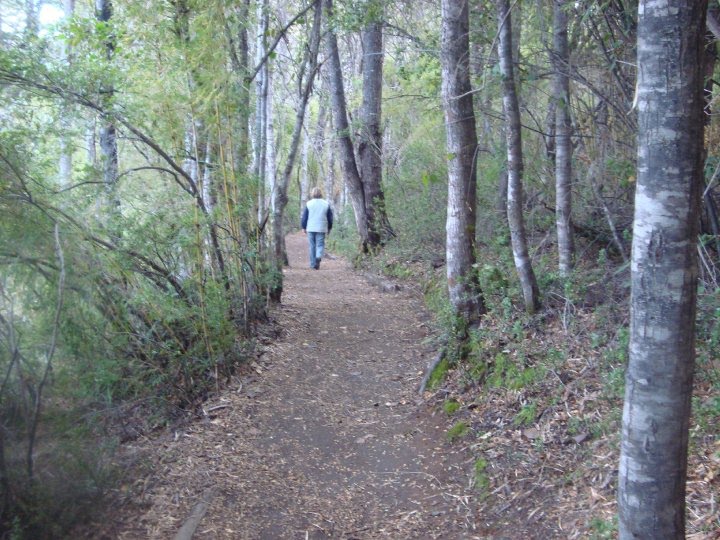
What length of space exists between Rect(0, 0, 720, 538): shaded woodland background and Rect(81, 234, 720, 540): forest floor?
0.09 meters

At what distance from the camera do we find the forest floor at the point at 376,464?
4926 mm

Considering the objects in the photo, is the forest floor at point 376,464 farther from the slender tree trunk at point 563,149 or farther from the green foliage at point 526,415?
the slender tree trunk at point 563,149

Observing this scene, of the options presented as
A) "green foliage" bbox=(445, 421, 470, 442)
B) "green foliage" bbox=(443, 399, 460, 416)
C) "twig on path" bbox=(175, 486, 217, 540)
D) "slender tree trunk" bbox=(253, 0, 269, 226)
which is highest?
"slender tree trunk" bbox=(253, 0, 269, 226)

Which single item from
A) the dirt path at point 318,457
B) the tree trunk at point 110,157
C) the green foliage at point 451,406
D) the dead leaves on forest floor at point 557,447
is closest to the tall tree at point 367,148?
the dirt path at point 318,457

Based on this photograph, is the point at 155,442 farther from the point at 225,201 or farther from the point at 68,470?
the point at 225,201

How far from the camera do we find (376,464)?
630 cm

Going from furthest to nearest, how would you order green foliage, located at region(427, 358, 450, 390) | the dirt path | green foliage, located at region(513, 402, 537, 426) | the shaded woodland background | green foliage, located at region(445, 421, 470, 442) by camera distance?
green foliage, located at region(427, 358, 450, 390), green foliage, located at region(445, 421, 470, 442), green foliage, located at region(513, 402, 537, 426), the dirt path, the shaded woodland background

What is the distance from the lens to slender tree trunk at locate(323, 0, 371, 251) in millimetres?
14594

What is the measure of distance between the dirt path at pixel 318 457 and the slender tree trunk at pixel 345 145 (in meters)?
6.39

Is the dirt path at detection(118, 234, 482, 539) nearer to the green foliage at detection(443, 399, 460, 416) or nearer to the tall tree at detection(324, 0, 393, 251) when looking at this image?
the green foliage at detection(443, 399, 460, 416)

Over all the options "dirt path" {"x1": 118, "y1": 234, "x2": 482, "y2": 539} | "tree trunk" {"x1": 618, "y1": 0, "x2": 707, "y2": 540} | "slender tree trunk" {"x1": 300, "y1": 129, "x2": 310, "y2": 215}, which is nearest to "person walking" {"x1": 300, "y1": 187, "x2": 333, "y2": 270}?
"dirt path" {"x1": 118, "y1": 234, "x2": 482, "y2": 539}

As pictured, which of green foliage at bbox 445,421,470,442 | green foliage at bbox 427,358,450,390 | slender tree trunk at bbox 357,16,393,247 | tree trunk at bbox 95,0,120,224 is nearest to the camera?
tree trunk at bbox 95,0,120,224

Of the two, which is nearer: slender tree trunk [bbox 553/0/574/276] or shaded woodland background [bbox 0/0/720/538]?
shaded woodland background [bbox 0/0/720/538]

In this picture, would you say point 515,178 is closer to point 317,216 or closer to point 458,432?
point 458,432
